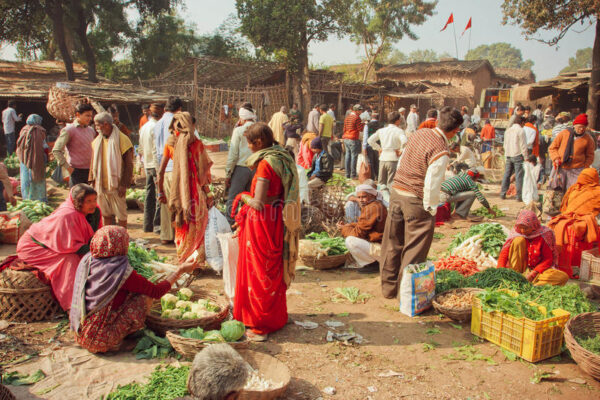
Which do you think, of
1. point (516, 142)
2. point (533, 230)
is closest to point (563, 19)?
point (516, 142)

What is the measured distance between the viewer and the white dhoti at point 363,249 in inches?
223

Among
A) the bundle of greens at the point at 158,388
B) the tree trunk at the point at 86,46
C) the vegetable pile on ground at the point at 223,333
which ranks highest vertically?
the tree trunk at the point at 86,46

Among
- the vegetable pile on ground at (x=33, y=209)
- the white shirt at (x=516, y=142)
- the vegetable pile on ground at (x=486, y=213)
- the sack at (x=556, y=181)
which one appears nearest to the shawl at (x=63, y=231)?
the vegetable pile on ground at (x=33, y=209)

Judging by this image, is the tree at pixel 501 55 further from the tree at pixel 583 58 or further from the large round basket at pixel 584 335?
the large round basket at pixel 584 335

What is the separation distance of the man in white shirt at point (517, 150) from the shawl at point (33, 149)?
901cm

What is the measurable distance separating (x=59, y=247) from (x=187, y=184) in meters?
1.49

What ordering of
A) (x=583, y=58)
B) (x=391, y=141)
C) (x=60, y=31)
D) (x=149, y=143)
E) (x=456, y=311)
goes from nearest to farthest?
(x=456, y=311)
(x=149, y=143)
(x=391, y=141)
(x=60, y=31)
(x=583, y=58)

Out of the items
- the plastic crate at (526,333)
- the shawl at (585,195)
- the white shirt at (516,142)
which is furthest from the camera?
the white shirt at (516,142)

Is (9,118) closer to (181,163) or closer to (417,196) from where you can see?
(181,163)

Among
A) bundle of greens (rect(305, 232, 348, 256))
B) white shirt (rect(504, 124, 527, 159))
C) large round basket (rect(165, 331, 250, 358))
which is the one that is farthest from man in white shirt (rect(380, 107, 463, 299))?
white shirt (rect(504, 124, 527, 159))

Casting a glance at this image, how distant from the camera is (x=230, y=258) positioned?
4.31 metres

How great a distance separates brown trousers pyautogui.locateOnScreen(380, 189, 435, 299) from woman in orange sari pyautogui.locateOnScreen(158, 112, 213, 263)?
2079 millimetres

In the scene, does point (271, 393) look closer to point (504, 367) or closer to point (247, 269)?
point (247, 269)

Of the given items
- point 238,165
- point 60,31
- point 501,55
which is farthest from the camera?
point 501,55
